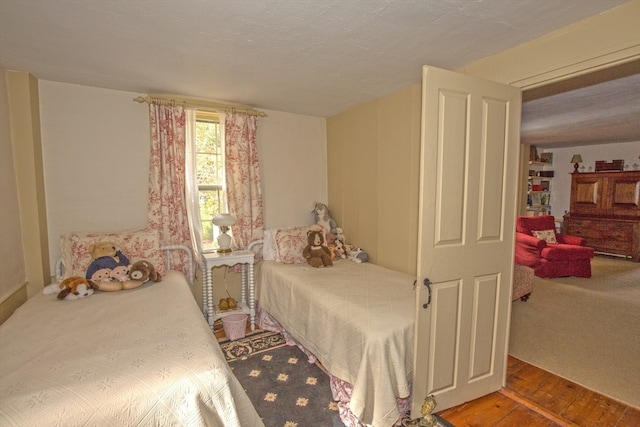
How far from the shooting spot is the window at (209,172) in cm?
325

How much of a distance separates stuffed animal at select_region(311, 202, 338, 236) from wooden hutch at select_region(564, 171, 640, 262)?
19.2 ft

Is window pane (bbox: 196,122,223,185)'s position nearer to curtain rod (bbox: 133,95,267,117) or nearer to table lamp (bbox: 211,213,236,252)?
curtain rod (bbox: 133,95,267,117)

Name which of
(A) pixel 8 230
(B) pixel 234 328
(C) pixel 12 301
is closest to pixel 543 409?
(B) pixel 234 328

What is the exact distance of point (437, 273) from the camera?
1.75 m

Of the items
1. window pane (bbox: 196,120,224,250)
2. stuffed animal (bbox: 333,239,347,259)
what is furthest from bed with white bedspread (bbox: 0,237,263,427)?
stuffed animal (bbox: 333,239,347,259)

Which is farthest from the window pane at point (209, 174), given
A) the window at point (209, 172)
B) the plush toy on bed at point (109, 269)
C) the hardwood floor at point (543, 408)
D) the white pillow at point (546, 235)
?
the white pillow at point (546, 235)

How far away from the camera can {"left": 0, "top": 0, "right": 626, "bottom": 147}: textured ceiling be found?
60.3 inches

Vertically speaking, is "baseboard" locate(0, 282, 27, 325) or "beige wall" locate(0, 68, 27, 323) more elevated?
"beige wall" locate(0, 68, 27, 323)

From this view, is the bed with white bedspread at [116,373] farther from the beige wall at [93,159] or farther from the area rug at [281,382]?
the beige wall at [93,159]

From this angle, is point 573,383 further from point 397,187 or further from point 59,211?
point 59,211

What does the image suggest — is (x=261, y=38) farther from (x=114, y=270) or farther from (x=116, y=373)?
(x=114, y=270)

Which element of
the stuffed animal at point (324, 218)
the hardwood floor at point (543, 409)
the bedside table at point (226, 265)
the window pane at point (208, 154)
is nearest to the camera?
the hardwood floor at point (543, 409)

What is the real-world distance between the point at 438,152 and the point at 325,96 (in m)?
1.68

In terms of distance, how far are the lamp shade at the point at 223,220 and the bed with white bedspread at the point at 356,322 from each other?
1.97ft
